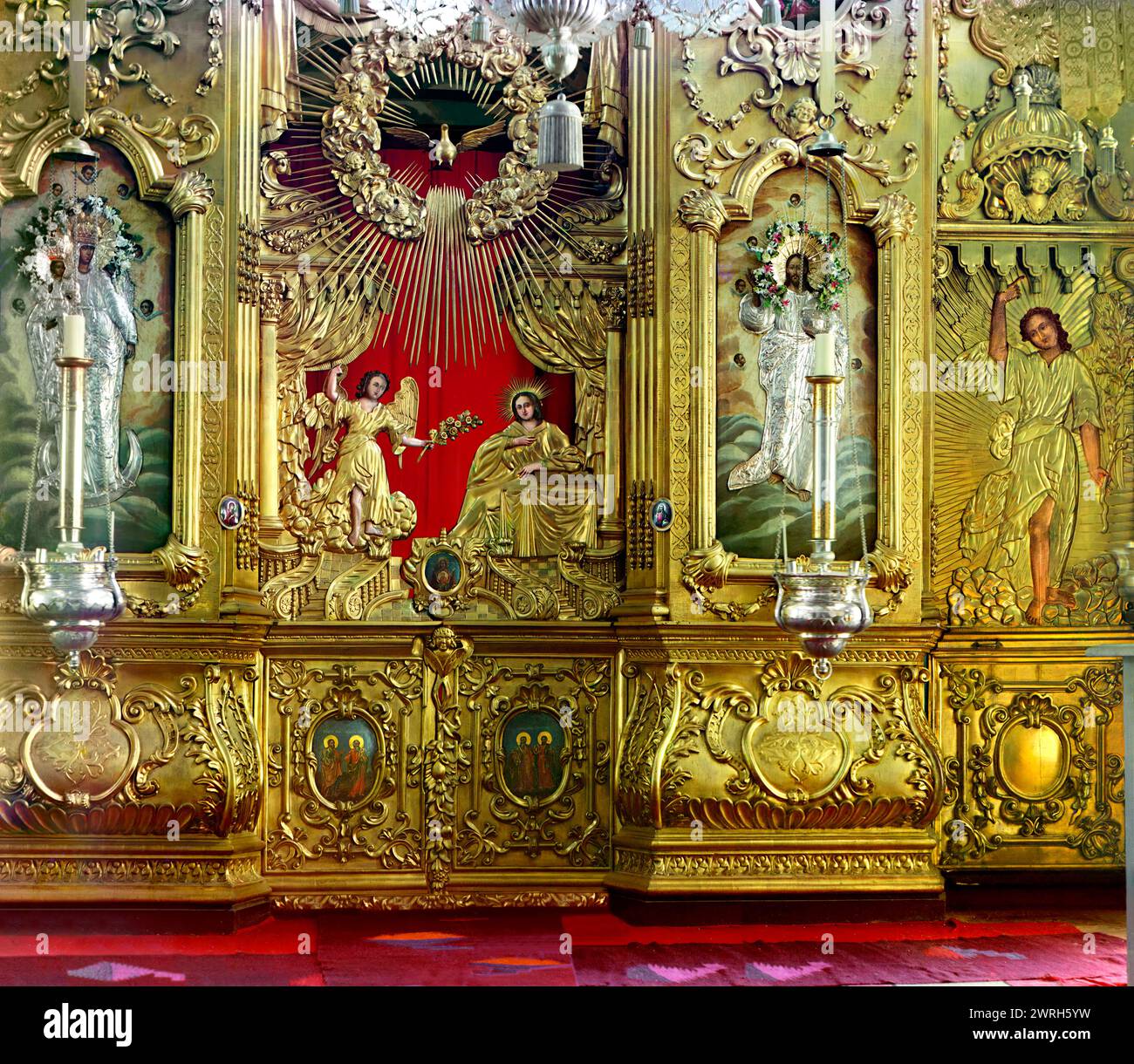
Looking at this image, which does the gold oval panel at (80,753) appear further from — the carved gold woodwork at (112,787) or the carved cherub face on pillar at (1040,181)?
the carved cherub face on pillar at (1040,181)

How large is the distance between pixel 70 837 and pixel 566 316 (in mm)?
4173

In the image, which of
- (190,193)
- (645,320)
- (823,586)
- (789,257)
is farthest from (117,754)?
(789,257)

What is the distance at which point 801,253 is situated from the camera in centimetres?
949

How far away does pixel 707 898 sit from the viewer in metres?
9.07

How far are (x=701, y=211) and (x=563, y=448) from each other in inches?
64.6

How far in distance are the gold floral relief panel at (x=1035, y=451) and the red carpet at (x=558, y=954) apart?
6.67 feet

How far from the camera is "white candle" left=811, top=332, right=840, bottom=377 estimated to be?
8188 mm

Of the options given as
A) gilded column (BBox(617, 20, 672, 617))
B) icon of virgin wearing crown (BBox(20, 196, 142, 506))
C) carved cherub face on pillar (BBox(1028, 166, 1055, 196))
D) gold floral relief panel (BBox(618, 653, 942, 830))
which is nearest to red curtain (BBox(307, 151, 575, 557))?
gilded column (BBox(617, 20, 672, 617))

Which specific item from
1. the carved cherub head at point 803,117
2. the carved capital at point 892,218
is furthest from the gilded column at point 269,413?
the carved capital at point 892,218

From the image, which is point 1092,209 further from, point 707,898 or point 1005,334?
point 707,898

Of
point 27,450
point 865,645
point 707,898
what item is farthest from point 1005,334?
point 27,450

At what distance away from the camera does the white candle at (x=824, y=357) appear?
8188 mm

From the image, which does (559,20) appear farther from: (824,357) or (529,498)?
(529,498)
